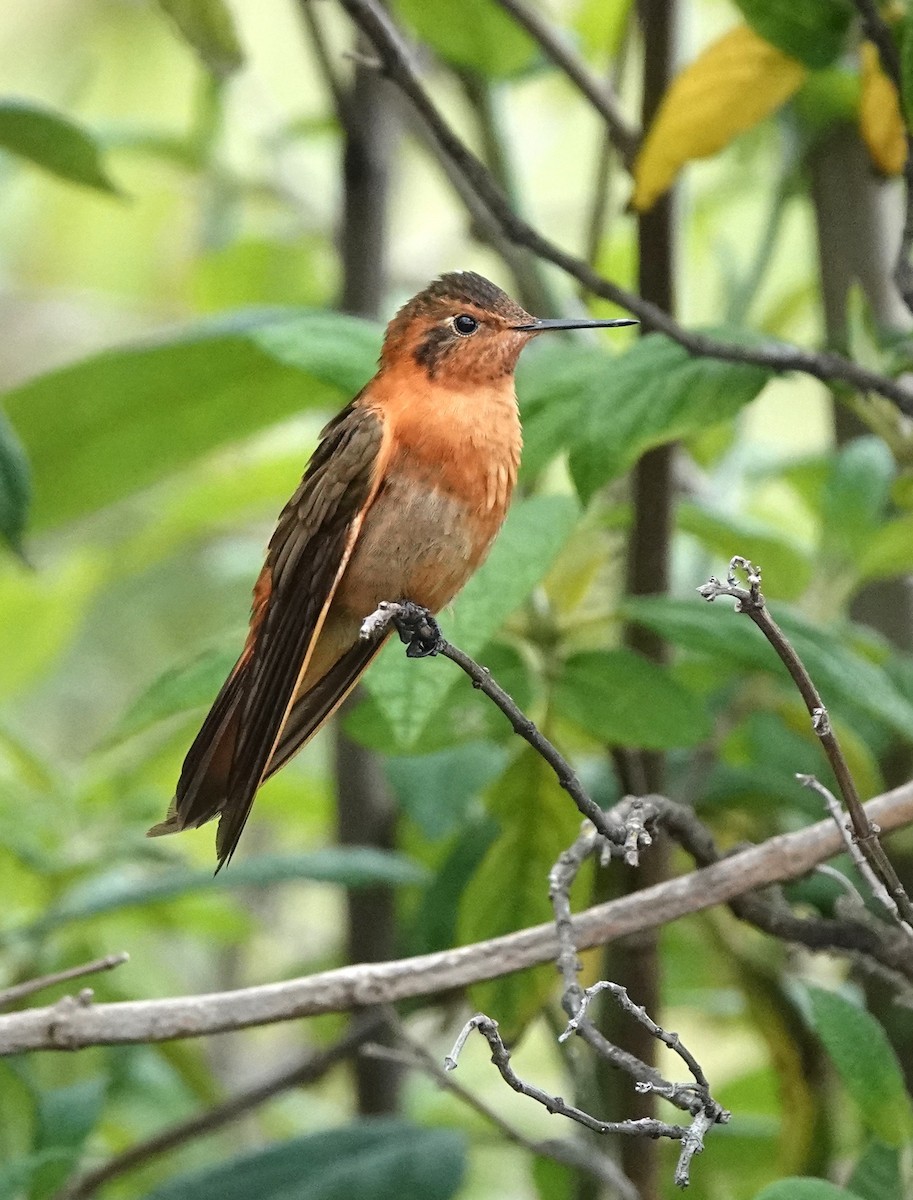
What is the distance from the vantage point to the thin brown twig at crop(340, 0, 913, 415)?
1.42 metres

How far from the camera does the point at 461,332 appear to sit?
72.5 inches

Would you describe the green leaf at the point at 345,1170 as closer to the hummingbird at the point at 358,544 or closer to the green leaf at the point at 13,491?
the hummingbird at the point at 358,544

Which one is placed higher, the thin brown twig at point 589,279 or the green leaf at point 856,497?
the thin brown twig at point 589,279

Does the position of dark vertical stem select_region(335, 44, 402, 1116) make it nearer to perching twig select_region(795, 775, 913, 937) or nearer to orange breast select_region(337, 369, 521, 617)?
orange breast select_region(337, 369, 521, 617)

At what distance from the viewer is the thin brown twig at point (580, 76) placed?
174 cm

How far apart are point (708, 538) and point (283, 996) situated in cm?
79

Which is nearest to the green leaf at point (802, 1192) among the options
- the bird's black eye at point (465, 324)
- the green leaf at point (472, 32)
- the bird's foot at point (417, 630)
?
the bird's foot at point (417, 630)

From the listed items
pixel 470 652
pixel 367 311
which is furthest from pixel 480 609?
pixel 367 311

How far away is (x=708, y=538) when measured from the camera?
1.82m

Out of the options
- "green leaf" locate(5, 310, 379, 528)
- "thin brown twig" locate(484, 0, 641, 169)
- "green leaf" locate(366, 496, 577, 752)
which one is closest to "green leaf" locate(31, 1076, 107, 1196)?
"green leaf" locate(366, 496, 577, 752)

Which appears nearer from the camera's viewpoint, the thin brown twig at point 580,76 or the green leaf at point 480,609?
the green leaf at point 480,609

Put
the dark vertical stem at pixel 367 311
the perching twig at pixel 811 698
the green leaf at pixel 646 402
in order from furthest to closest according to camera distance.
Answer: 1. the dark vertical stem at pixel 367 311
2. the green leaf at pixel 646 402
3. the perching twig at pixel 811 698

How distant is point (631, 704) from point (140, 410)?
785 mm

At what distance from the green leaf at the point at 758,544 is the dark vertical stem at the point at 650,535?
0.06 metres
